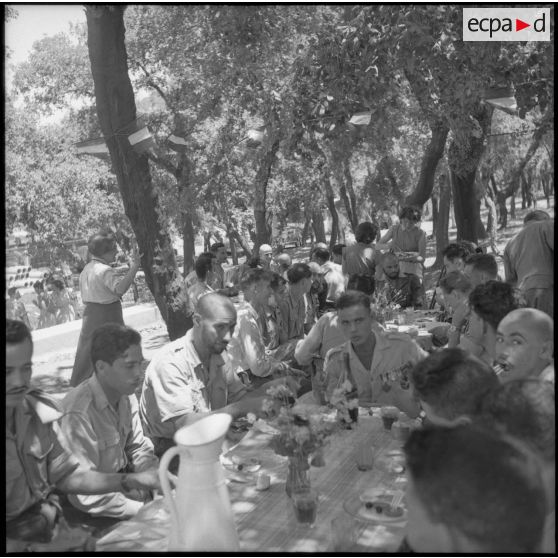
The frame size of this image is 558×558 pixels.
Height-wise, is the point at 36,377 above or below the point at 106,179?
below

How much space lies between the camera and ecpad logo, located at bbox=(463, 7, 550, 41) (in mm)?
4965

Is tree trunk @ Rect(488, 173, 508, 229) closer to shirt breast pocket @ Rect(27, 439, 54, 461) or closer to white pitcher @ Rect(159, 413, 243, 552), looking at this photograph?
shirt breast pocket @ Rect(27, 439, 54, 461)

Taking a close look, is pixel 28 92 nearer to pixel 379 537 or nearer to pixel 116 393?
pixel 116 393

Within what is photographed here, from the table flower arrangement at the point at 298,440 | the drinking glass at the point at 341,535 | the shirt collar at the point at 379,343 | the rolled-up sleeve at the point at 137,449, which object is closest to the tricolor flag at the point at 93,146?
the shirt collar at the point at 379,343

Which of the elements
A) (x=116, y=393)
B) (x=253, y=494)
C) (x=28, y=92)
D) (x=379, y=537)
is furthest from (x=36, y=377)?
(x=28, y=92)

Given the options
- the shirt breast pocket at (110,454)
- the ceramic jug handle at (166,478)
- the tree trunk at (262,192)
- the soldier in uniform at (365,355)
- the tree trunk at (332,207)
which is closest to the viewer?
the ceramic jug handle at (166,478)

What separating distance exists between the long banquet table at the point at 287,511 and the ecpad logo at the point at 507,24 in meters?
3.47

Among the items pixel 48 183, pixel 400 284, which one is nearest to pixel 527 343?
pixel 400 284

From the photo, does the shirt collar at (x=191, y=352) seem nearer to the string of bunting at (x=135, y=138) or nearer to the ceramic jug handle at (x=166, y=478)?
the ceramic jug handle at (x=166, y=478)

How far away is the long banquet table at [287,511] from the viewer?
2307mm

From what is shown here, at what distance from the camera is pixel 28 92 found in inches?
722

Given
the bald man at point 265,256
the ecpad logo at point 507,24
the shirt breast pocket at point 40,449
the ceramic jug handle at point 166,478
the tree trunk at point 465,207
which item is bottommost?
the shirt breast pocket at point 40,449

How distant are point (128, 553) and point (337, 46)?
17.3 ft

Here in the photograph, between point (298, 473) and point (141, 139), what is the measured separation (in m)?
4.66
